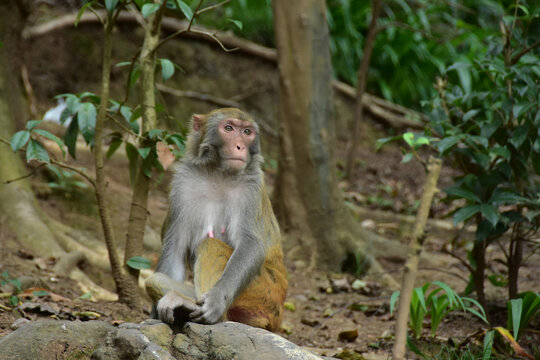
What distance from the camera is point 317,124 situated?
6.38m

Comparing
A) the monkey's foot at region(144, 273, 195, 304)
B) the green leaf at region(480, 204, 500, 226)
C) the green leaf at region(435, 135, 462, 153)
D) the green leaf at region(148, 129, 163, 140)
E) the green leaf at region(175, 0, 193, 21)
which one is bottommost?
the monkey's foot at region(144, 273, 195, 304)

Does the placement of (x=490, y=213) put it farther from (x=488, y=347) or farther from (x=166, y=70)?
(x=166, y=70)

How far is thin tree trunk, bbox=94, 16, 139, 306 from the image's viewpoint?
12.9 feet

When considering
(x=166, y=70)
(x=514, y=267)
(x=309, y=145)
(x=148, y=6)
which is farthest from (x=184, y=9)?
(x=514, y=267)

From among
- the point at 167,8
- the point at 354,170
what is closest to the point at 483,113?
the point at 167,8

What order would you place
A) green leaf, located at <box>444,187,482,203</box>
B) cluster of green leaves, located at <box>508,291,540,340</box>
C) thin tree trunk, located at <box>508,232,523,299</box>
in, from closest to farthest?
cluster of green leaves, located at <box>508,291,540,340</box> < green leaf, located at <box>444,187,482,203</box> < thin tree trunk, located at <box>508,232,523,299</box>

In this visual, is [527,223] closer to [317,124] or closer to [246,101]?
[317,124]

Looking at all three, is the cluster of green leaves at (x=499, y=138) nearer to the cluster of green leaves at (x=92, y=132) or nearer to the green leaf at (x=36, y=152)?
the cluster of green leaves at (x=92, y=132)

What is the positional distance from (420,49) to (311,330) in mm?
8693

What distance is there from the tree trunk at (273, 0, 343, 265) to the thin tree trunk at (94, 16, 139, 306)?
2516 mm

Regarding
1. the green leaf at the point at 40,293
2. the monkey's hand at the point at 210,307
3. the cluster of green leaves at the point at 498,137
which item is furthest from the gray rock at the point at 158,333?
the cluster of green leaves at the point at 498,137

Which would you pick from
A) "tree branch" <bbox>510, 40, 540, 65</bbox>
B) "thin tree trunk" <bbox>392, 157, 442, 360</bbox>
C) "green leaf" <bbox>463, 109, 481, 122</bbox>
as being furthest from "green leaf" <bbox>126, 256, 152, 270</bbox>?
"tree branch" <bbox>510, 40, 540, 65</bbox>

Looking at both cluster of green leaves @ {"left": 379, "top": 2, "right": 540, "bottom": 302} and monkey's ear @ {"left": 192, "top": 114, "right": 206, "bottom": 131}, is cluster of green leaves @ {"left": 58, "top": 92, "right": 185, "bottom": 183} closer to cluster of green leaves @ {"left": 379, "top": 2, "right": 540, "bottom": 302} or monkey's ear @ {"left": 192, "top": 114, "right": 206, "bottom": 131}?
monkey's ear @ {"left": 192, "top": 114, "right": 206, "bottom": 131}

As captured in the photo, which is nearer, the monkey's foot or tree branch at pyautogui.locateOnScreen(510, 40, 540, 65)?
the monkey's foot
